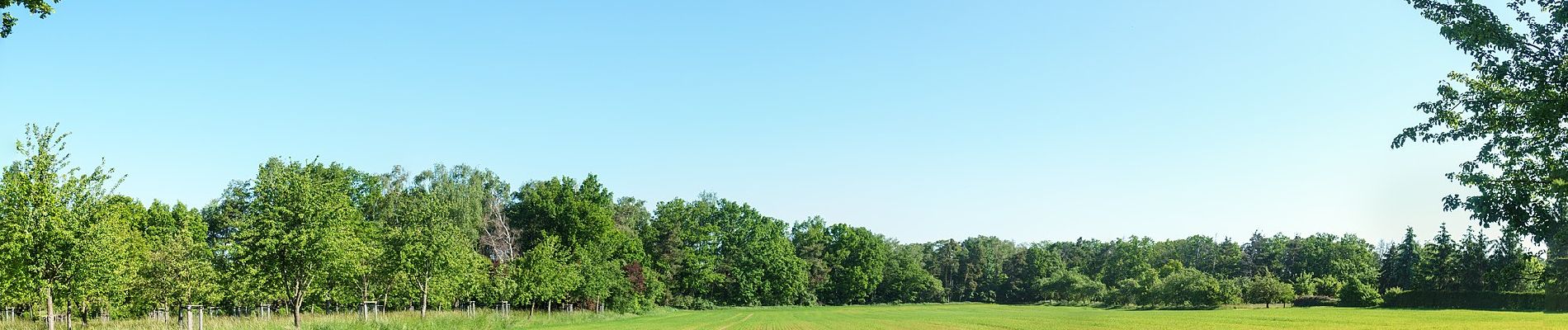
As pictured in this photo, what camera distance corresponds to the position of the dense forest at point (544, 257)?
23.6 m

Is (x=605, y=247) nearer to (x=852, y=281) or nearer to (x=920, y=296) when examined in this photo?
(x=852, y=281)

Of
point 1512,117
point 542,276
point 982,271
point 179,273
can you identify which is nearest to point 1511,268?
point 1512,117

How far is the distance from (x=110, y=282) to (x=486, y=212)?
54193mm

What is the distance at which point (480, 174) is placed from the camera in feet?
255

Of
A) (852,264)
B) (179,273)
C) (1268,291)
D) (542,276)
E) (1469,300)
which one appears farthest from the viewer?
(852,264)

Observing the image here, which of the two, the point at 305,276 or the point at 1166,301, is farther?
the point at 1166,301

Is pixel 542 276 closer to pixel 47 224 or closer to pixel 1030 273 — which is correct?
pixel 47 224

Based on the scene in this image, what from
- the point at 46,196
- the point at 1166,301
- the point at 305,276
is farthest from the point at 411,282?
the point at 1166,301

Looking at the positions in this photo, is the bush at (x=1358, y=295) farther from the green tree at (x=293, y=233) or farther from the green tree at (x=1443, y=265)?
the green tree at (x=293, y=233)

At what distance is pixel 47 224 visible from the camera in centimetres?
2152

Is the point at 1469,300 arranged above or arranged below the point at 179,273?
below

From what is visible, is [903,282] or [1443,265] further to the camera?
[903,282]

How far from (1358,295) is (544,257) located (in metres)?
71.0

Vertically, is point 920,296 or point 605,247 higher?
point 605,247
